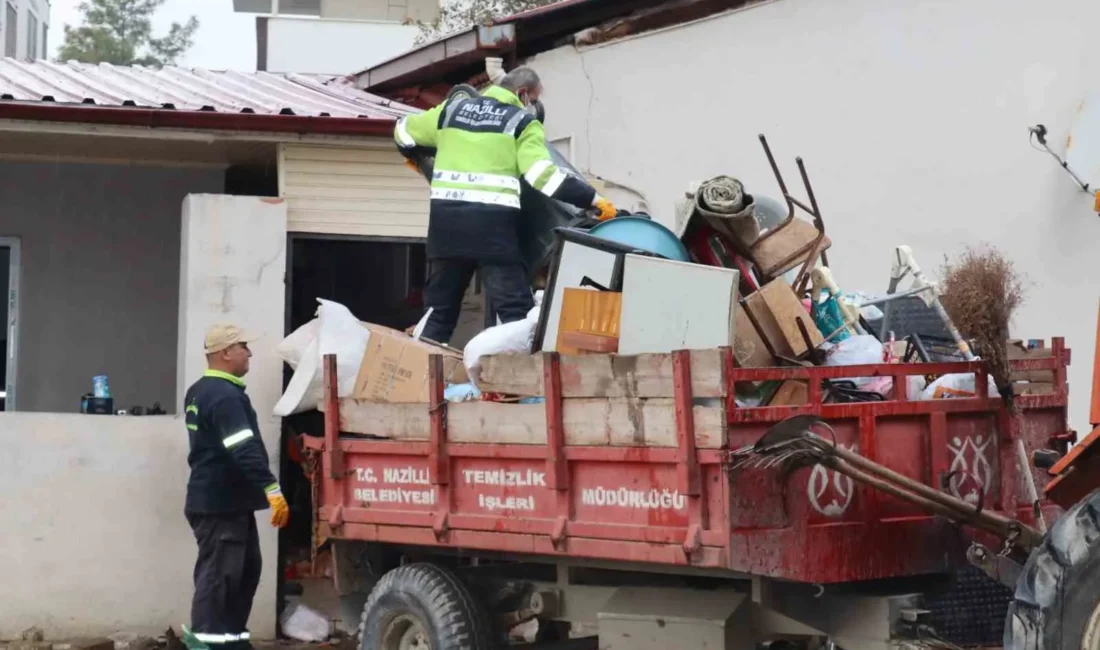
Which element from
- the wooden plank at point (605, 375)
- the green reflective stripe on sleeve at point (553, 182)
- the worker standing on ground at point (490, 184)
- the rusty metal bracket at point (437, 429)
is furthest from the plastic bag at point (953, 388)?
the green reflective stripe on sleeve at point (553, 182)

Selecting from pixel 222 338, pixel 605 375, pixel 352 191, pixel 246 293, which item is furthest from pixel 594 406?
pixel 352 191

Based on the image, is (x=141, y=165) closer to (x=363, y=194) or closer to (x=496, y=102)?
(x=363, y=194)

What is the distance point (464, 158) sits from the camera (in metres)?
7.71

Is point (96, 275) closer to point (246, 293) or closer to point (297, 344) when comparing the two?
point (246, 293)

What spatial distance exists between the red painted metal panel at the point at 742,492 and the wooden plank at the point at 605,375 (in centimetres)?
6

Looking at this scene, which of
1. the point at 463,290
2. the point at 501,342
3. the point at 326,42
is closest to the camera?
the point at 501,342

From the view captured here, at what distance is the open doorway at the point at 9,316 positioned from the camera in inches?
438

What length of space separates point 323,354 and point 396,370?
2.35 ft

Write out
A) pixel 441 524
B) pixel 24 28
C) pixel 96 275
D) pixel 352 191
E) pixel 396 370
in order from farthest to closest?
pixel 24 28 → pixel 96 275 → pixel 352 191 → pixel 396 370 → pixel 441 524

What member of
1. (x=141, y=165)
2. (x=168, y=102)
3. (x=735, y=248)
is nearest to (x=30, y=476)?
(x=168, y=102)

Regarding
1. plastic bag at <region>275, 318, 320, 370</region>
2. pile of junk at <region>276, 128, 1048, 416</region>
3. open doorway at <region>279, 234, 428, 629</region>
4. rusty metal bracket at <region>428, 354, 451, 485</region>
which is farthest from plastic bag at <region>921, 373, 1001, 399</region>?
open doorway at <region>279, 234, 428, 629</region>

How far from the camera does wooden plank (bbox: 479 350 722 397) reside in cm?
530

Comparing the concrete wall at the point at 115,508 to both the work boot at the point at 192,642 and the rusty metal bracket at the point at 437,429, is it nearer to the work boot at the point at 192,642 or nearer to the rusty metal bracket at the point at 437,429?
the work boot at the point at 192,642

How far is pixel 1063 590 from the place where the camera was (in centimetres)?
450
